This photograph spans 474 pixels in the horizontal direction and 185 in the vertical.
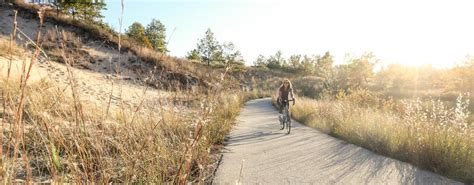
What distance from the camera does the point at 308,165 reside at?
4.92 meters

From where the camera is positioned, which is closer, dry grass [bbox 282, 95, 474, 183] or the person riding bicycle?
dry grass [bbox 282, 95, 474, 183]

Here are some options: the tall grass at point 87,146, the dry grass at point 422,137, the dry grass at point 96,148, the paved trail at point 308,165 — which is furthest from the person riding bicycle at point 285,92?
the dry grass at point 96,148

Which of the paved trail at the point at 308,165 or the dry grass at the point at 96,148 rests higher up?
the dry grass at the point at 96,148

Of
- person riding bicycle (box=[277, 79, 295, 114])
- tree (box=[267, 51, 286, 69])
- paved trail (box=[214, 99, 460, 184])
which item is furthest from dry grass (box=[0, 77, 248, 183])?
tree (box=[267, 51, 286, 69])

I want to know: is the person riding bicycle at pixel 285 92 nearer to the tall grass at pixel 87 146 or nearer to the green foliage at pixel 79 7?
the tall grass at pixel 87 146

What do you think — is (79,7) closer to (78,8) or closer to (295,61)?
(78,8)

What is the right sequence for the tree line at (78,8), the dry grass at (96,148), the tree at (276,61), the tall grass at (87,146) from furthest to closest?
the tree at (276,61)
the tree line at (78,8)
the dry grass at (96,148)
the tall grass at (87,146)

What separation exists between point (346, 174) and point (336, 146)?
2.24 meters

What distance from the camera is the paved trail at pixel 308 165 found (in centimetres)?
415

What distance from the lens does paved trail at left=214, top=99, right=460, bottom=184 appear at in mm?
4148

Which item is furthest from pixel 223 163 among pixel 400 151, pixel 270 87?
pixel 270 87

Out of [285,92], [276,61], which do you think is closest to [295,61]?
[276,61]

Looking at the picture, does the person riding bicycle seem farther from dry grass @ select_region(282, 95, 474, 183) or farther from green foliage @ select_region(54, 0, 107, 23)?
green foliage @ select_region(54, 0, 107, 23)

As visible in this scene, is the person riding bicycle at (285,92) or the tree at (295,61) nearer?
the person riding bicycle at (285,92)
